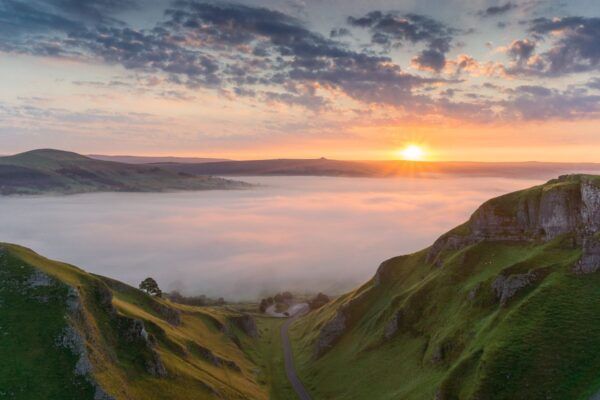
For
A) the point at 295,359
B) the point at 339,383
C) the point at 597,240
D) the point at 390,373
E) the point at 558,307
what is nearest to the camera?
the point at 558,307

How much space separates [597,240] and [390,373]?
51956 millimetres

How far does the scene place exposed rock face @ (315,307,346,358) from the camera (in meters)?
137

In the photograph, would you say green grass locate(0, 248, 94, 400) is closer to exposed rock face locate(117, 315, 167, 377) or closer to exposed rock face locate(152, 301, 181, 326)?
exposed rock face locate(117, 315, 167, 377)

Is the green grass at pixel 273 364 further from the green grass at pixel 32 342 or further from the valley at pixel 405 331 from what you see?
the green grass at pixel 32 342

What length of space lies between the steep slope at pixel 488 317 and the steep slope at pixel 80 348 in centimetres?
3299

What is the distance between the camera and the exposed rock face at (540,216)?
307 feet

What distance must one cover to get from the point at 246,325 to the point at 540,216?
115267 mm

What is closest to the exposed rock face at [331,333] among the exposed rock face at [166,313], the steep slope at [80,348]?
the steep slope at [80,348]

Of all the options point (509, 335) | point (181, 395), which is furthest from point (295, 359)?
point (509, 335)

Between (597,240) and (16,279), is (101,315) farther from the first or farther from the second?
(597,240)

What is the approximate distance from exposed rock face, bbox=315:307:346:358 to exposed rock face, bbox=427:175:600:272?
1437 inches

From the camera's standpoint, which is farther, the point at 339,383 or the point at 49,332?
the point at 339,383

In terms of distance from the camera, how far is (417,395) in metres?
82.6

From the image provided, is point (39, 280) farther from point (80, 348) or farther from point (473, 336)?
point (473, 336)
